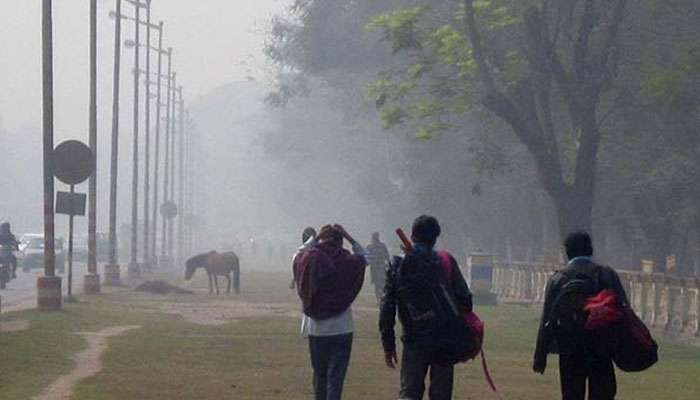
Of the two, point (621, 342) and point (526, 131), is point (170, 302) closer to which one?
point (526, 131)

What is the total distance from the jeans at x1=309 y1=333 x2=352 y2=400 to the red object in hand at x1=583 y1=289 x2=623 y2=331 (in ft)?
9.54

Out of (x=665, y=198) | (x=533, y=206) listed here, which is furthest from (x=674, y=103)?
(x=533, y=206)

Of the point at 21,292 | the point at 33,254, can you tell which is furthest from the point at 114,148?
the point at 33,254

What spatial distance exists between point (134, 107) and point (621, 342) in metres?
59.8

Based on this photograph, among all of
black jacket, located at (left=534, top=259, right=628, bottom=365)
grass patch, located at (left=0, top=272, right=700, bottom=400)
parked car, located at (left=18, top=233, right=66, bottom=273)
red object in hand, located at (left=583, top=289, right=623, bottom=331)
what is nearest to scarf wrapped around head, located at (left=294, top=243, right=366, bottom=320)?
black jacket, located at (left=534, top=259, right=628, bottom=365)

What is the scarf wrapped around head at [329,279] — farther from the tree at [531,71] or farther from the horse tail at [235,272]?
the horse tail at [235,272]

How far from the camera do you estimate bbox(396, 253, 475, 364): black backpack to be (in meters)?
13.1

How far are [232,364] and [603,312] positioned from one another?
11.7m

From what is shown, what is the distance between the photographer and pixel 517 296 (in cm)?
5372

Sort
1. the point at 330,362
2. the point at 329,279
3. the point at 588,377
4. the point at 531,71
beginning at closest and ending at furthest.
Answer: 1. the point at 588,377
2. the point at 329,279
3. the point at 330,362
4. the point at 531,71

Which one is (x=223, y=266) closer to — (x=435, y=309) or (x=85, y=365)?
(x=85, y=365)

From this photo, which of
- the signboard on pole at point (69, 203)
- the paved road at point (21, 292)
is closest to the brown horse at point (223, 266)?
the paved road at point (21, 292)

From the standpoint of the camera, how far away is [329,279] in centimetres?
Result: 1523

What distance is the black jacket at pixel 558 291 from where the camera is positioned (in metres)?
13.2
